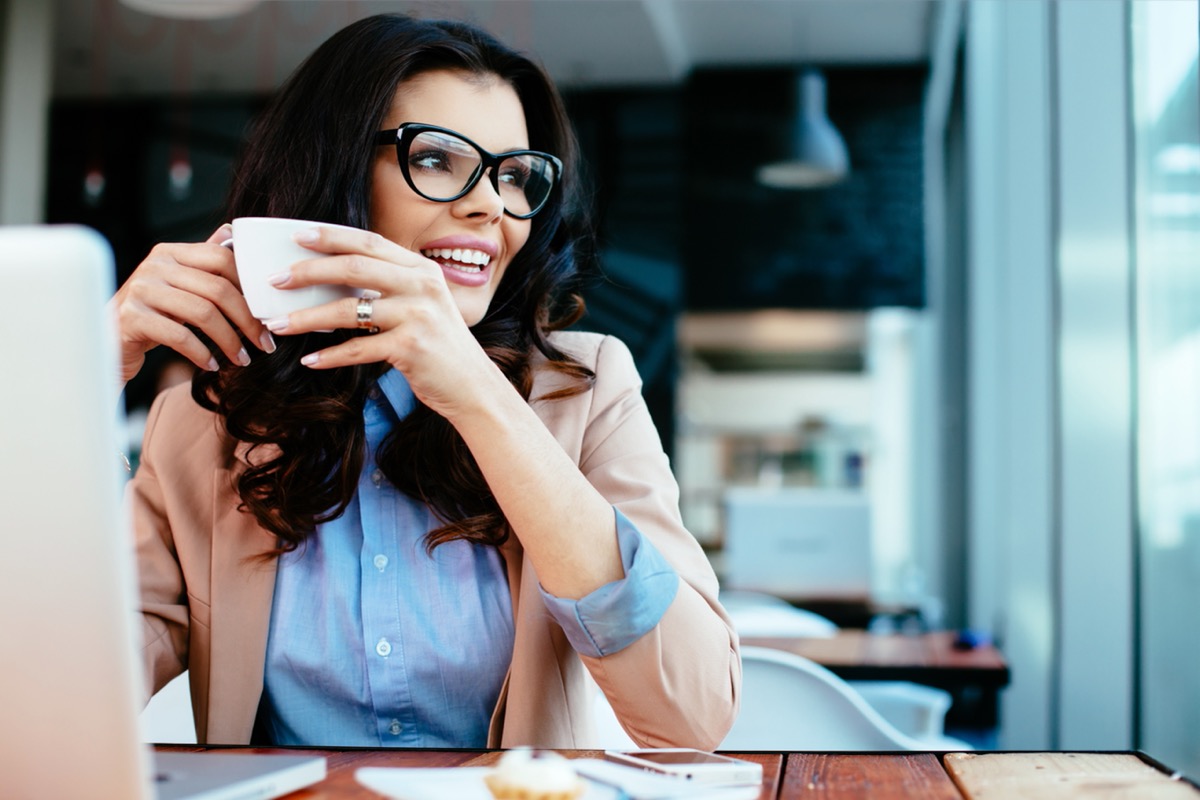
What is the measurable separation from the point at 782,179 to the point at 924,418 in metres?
2.02

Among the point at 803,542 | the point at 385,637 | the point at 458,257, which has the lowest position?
the point at 803,542

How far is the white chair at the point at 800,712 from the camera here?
6.08ft

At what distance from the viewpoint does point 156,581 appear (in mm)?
1278

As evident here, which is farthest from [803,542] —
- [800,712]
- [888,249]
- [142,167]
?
[142,167]

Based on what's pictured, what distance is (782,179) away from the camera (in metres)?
5.70

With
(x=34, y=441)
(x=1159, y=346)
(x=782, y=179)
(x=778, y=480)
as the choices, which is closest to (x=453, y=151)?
(x=34, y=441)

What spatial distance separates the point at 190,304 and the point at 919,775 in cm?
76

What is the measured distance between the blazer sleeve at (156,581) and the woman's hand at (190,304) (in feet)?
0.84

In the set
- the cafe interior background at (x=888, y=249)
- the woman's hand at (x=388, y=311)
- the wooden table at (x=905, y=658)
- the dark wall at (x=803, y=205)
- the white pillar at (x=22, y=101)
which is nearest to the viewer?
the woman's hand at (x=388, y=311)

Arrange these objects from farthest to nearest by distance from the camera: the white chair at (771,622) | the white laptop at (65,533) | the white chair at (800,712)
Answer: the white chair at (771,622)
the white chair at (800,712)
the white laptop at (65,533)

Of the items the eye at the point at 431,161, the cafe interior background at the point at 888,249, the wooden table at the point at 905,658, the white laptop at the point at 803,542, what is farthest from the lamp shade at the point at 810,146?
the eye at the point at 431,161

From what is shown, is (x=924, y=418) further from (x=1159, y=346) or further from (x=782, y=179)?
(x=1159, y=346)

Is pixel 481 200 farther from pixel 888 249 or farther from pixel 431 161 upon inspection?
pixel 888 249

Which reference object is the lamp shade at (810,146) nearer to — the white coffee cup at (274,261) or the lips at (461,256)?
the lips at (461,256)
